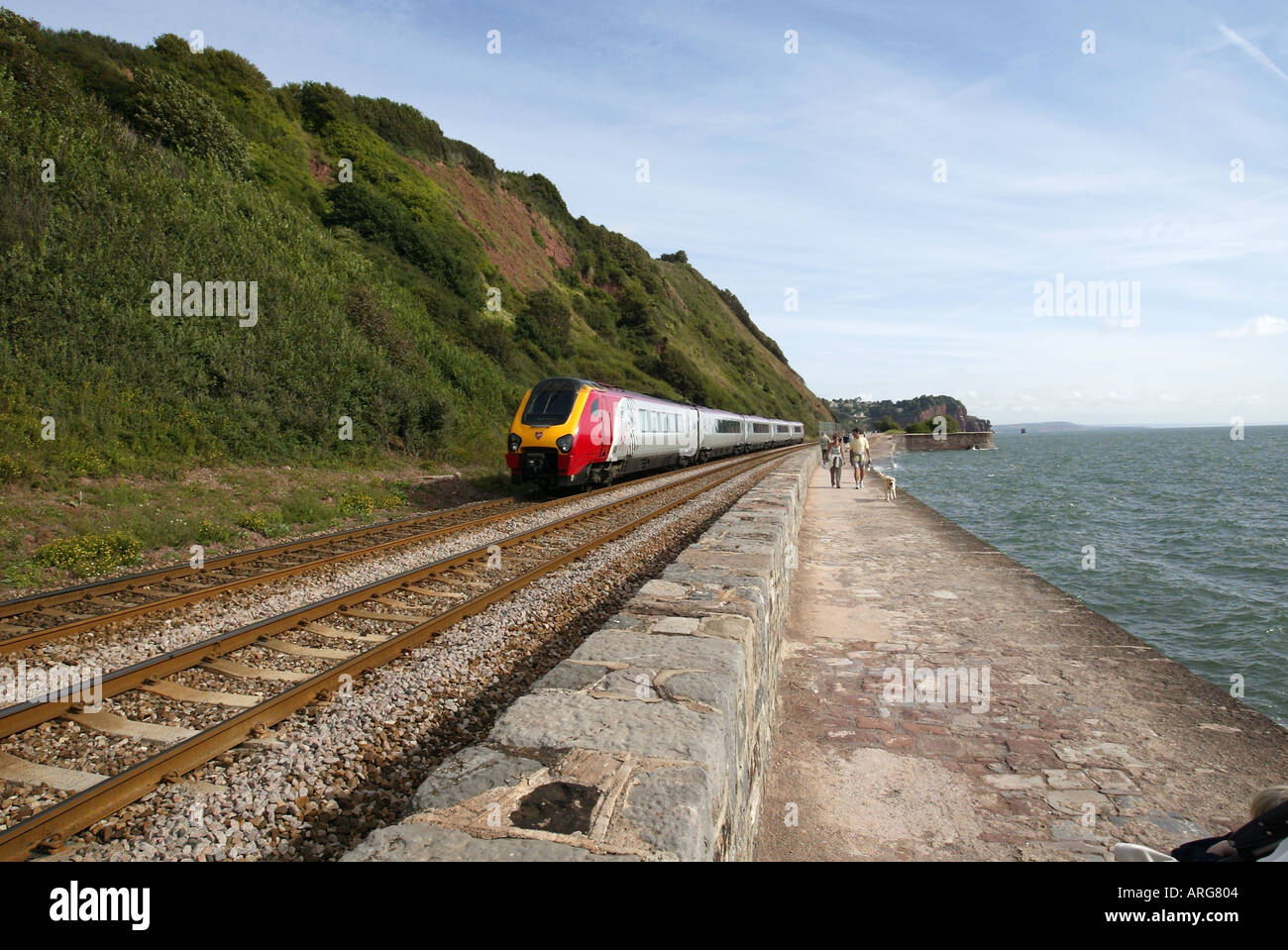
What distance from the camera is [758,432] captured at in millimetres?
43188

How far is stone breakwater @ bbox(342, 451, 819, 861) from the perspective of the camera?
1858 mm

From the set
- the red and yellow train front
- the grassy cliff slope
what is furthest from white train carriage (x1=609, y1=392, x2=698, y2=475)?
the grassy cliff slope

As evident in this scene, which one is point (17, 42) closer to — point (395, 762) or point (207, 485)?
point (207, 485)

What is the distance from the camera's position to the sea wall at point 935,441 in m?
94.4

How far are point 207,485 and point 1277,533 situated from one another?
2563 cm

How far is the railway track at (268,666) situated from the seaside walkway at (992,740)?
2691mm

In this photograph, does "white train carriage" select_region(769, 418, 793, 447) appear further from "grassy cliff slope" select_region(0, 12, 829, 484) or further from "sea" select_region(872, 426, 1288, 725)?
"sea" select_region(872, 426, 1288, 725)

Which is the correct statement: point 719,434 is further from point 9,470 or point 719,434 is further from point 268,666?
point 268,666

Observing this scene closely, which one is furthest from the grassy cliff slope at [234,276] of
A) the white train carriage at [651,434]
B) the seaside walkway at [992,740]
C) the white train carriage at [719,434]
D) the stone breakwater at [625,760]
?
the seaside walkway at [992,740]

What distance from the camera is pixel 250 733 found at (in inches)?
143

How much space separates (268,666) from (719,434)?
27.6 m

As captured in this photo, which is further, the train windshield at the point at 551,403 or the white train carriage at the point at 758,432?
the white train carriage at the point at 758,432

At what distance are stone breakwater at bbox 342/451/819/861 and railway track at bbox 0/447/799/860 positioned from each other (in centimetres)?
177

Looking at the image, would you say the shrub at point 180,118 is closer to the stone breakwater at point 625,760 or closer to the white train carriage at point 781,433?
the stone breakwater at point 625,760
